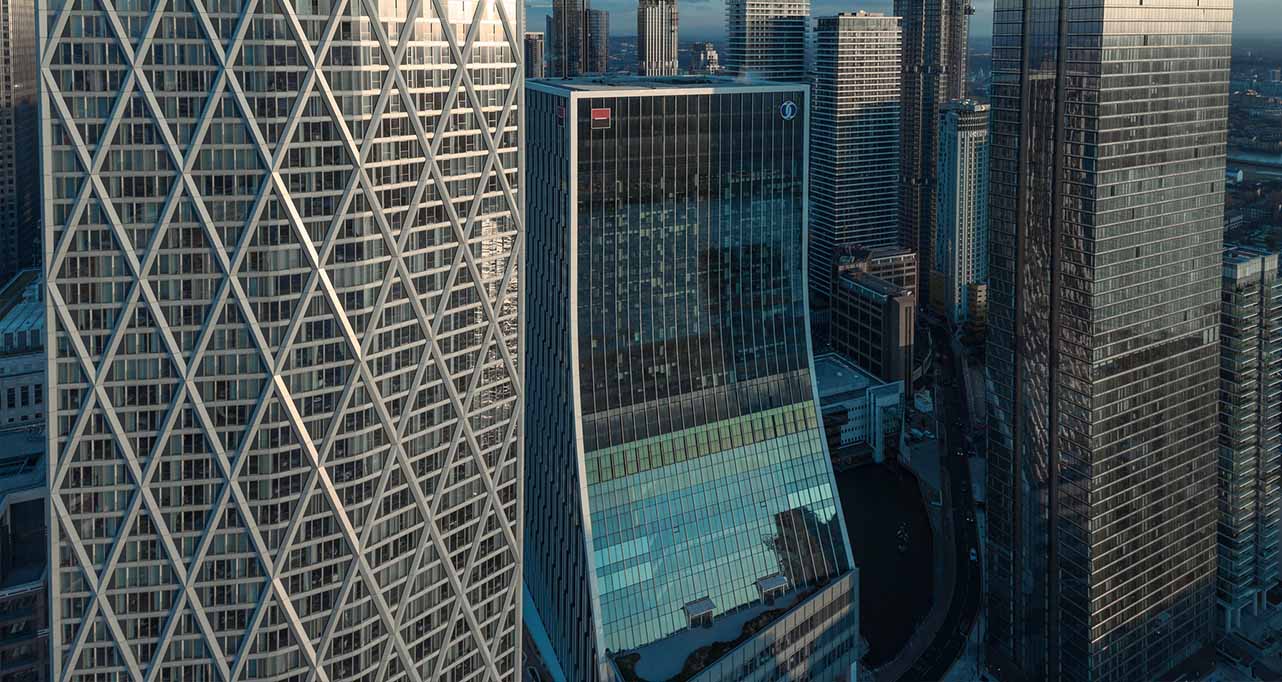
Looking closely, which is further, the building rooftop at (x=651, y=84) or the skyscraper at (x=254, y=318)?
the building rooftop at (x=651, y=84)

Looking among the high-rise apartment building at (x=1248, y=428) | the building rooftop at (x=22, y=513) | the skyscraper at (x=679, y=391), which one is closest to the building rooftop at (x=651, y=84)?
the skyscraper at (x=679, y=391)

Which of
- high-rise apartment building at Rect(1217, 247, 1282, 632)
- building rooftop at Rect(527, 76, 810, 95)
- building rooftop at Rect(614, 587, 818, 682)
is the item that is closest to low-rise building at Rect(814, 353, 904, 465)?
high-rise apartment building at Rect(1217, 247, 1282, 632)

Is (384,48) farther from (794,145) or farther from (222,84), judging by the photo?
(794,145)

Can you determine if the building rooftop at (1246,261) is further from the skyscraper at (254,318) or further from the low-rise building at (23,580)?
the low-rise building at (23,580)

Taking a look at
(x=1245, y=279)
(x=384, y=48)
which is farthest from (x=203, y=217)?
(x=1245, y=279)

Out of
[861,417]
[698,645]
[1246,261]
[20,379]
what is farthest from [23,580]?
[861,417]

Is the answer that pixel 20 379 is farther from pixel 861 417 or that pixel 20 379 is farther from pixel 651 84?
pixel 861 417
